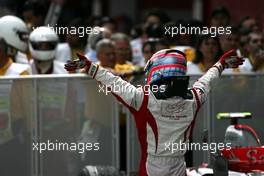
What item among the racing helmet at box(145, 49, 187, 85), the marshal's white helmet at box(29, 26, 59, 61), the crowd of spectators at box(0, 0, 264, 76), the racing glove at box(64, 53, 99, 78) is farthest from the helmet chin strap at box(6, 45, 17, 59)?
the racing helmet at box(145, 49, 187, 85)

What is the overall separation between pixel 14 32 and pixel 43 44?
0.39 metres

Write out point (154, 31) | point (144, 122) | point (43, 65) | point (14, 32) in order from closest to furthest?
1. point (144, 122)
2. point (43, 65)
3. point (14, 32)
4. point (154, 31)

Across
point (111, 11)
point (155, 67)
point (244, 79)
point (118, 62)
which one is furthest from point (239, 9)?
point (155, 67)

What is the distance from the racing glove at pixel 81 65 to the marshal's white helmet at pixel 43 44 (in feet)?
10.0

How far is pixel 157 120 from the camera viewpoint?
696 centimetres

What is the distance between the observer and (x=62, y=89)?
859 cm

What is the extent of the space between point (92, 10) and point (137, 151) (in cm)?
1340

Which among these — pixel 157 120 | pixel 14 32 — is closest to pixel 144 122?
pixel 157 120

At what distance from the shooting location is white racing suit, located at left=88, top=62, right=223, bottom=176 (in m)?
6.94

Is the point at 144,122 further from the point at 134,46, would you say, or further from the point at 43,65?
the point at 134,46

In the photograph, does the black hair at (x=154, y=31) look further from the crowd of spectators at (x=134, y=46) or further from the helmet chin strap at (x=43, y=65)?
the helmet chin strap at (x=43, y=65)

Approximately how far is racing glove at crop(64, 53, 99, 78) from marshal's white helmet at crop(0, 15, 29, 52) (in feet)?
10.3

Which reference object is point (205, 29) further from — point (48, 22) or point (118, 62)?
point (48, 22)

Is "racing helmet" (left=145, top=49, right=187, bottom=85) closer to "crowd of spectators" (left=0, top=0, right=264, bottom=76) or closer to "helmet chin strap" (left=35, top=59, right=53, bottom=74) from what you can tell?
"crowd of spectators" (left=0, top=0, right=264, bottom=76)
